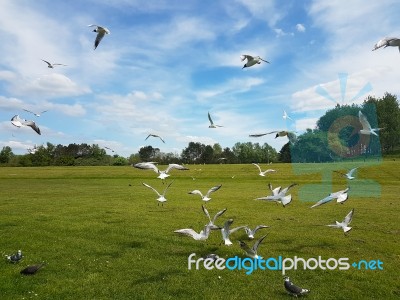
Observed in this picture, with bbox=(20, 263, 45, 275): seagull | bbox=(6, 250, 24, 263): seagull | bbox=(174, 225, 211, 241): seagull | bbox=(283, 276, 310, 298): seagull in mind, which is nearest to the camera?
bbox=(283, 276, 310, 298): seagull

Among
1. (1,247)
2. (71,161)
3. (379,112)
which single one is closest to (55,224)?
(1,247)

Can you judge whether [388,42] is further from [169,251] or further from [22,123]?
[22,123]

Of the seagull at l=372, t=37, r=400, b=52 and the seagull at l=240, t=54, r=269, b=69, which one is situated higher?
the seagull at l=240, t=54, r=269, b=69

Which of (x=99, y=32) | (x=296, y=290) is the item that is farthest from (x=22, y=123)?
(x=296, y=290)

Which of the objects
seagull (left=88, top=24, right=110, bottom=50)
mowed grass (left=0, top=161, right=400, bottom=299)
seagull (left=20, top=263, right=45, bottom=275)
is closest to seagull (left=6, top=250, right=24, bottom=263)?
mowed grass (left=0, top=161, right=400, bottom=299)

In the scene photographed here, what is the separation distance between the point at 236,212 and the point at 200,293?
37.1 feet

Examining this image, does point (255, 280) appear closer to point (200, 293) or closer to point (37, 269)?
point (200, 293)

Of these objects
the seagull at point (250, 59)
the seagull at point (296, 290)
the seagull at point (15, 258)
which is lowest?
the seagull at point (296, 290)

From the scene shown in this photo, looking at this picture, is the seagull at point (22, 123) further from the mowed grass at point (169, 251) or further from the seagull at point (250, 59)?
the seagull at point (250, 59)

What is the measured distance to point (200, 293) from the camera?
8.67 m

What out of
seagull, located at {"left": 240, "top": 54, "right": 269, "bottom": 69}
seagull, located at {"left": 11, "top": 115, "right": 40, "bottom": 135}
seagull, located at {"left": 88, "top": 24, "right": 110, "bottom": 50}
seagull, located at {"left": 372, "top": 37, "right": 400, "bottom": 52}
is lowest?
seagull, located at {"left": 11, "top": 115, "right": 40, "bottom": 135}

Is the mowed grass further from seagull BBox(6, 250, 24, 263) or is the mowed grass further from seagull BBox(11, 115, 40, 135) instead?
seagull BBox(11, 115, 40, 135)

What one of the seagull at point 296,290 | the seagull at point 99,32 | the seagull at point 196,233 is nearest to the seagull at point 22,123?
the seagull at point 99,32

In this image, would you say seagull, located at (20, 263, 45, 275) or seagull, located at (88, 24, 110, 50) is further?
seagull, located at (88, 24, 110, 50)
